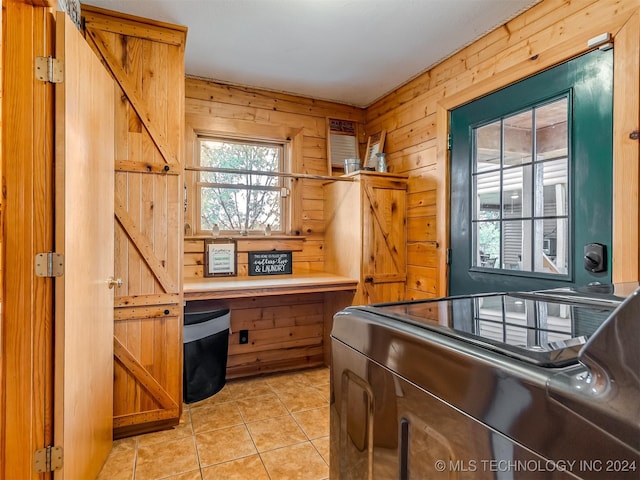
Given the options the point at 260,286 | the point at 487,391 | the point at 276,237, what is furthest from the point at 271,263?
the point at 487,391

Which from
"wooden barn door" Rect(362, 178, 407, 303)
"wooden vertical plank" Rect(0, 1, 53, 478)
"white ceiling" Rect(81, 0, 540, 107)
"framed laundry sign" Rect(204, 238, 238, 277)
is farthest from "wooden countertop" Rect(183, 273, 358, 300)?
"white ceiling" Rect(81, 0, 540, 107)

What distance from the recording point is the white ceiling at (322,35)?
2.09 meters

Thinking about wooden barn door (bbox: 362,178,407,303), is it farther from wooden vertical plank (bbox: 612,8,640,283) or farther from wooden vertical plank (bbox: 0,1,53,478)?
wooden vertical plank (bbox: 0,1,53,478)

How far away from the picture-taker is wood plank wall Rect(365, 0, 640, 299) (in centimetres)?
163

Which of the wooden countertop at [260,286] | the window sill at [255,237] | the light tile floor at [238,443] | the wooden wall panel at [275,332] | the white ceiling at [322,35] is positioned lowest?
the light tile floor at [238,443]

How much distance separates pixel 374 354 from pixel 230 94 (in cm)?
299

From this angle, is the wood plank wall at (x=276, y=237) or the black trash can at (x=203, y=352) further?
the wood plank wall at (x=276, y=237)

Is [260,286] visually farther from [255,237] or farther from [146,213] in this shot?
[146,213]

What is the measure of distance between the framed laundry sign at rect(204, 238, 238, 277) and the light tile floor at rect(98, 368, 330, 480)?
97cm

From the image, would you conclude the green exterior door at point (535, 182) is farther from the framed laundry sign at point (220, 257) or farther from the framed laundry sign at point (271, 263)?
the framed laundry sign at point (220, 257)

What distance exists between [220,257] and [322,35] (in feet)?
6.17

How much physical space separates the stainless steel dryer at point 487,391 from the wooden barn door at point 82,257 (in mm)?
1206

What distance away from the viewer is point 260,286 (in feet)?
8.57

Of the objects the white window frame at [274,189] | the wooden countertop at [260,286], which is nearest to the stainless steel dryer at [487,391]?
the wooden countertop at [260,286]
